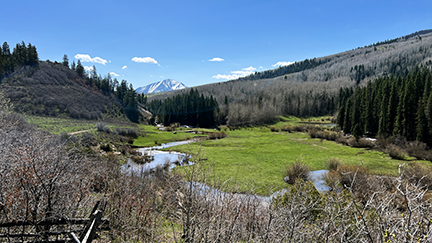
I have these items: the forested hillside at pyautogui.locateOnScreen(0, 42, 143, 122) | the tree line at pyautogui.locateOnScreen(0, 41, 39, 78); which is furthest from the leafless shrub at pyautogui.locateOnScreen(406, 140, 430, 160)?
the tree line at pyautogui.locateOnScreen(0, 41, 39, 78)

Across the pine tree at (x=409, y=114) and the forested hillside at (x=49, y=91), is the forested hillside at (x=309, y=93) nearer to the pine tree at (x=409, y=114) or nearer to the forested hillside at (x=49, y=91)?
the pine tree at (x=409, y=114)

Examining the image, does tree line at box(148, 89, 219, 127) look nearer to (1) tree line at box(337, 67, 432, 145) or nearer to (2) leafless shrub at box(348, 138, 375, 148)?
(1) tree line at box(337, 67, 432, 145)

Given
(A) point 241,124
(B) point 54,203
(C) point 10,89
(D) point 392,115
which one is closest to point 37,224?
(B) point 54,203

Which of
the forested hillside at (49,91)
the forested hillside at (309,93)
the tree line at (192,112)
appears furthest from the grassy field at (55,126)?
the forested hillside at (309,93)

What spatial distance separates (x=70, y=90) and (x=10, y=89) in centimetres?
2041

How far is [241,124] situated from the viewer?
292ft

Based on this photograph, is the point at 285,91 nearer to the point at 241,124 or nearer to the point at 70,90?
the point at 241,124

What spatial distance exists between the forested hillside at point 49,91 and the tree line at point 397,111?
74698 millimetres

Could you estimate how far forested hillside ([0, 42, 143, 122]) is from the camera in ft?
175

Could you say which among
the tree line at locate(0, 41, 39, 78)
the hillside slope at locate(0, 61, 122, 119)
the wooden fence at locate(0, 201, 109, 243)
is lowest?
the wooden fence at locate(0, 201, 109, 243)

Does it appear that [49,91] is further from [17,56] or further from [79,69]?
[79,69]

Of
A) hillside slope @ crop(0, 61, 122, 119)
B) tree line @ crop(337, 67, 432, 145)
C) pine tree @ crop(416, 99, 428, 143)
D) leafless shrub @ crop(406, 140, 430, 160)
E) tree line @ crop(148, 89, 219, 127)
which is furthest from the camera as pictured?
tree line @ crop(148, 89, 219, 127)

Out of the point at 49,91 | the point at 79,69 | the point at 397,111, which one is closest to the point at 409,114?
the point at 397,111

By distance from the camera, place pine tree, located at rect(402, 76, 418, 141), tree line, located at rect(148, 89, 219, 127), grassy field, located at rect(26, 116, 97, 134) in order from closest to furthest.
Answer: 1. grassy field, located at rect(26, 116, 97, 134)
2. pine tree, located at rect(402, 76, 418, 141)
3. tree line, located at rect(148, 89, 219, 127)
